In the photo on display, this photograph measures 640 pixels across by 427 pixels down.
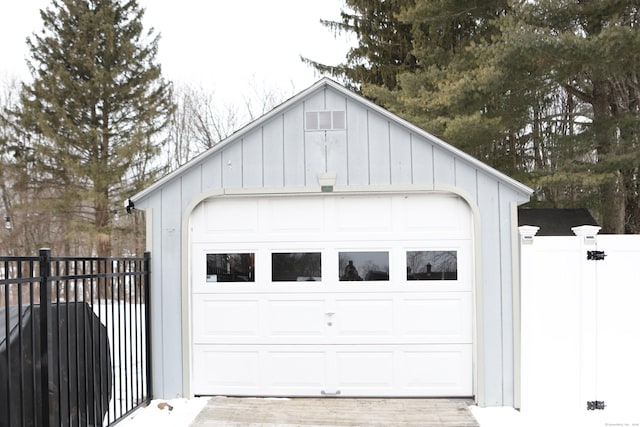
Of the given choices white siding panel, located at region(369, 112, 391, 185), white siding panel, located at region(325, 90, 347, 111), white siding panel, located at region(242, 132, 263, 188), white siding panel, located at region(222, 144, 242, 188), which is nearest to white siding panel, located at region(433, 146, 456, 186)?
white siding panel, located at region(369, 112, 391, 185)

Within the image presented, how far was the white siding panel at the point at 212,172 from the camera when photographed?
5.91 m

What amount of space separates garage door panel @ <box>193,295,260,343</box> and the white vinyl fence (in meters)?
3.03

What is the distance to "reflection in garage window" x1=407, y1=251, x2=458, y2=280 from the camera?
5832 millimetres

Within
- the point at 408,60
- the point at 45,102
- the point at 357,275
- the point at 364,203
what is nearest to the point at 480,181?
the point at 364,203

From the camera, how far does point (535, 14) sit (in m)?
8.57

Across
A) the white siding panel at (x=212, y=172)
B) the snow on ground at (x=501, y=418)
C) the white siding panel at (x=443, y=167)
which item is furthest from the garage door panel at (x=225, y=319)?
the white siding panel at (x=443, y=167)

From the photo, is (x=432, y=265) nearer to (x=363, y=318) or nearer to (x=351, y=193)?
(x=363, y=318)

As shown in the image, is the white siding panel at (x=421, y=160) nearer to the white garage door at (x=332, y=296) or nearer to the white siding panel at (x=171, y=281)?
the white garage door at (x=332, y=296)

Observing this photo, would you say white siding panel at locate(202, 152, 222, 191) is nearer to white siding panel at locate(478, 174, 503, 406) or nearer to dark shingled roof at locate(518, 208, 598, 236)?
white siding panel at locate(478, 174, 503, 406)

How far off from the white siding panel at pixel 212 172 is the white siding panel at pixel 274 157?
52 cm

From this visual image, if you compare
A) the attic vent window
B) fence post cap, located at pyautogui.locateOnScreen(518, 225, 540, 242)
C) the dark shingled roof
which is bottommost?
fence post cap, located at pyautogui.locateOnScreen(518, 225, 540, 242)

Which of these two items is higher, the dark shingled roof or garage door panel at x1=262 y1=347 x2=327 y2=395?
the dark shingled roof

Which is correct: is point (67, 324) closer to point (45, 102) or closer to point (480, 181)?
point (480, 181)

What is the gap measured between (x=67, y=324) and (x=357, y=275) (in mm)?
2982
